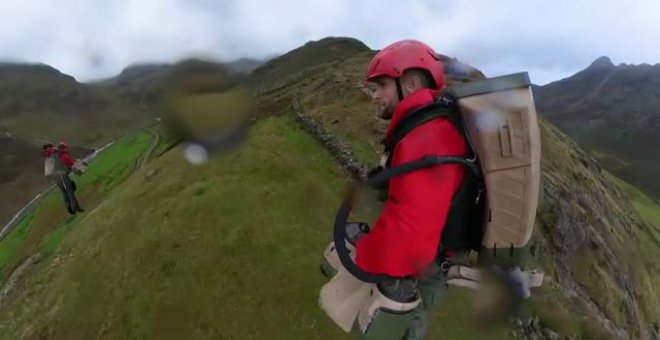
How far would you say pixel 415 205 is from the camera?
4383mm

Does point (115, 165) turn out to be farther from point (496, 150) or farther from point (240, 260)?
point (496, 150)

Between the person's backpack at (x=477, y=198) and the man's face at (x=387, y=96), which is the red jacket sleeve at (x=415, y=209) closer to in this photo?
→ the person's backpack at (x=477, y=198)

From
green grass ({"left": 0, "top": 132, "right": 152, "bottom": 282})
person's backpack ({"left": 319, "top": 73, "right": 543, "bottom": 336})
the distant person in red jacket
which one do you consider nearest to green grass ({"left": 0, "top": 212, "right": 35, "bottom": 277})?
green grass ({"left": 0, "top": 132, "right": 152, "bottom": 282})

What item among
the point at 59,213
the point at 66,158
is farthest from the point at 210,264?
the point at 59,213

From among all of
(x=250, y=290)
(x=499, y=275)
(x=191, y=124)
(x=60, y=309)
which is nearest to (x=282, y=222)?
(x=250, y=290)

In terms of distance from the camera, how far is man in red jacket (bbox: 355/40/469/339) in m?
4.42

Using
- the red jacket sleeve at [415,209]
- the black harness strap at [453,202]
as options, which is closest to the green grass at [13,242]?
the black harness strap at [453,202]

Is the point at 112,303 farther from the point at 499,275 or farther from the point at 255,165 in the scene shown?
the point at 499,275

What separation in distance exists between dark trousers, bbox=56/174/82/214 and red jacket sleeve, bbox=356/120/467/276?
26.6m

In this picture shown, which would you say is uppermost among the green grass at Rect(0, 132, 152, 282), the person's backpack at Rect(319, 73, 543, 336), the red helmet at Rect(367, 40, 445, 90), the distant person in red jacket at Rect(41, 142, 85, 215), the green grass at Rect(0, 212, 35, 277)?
the red helmet at Rect(367, 40, 445, 90)

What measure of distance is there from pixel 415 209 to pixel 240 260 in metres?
14.4

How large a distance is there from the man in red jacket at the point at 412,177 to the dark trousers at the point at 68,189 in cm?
2627

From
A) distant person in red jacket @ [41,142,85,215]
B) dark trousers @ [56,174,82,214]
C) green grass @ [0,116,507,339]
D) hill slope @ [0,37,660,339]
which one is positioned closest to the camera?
green grass @ [0,116,507,339]

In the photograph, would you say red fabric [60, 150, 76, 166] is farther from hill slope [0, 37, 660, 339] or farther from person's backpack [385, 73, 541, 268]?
person's backpack [385, 73, 541, 268]
